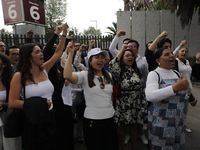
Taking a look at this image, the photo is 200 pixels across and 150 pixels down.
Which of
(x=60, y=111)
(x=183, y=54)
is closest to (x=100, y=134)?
(x=60, y=111)

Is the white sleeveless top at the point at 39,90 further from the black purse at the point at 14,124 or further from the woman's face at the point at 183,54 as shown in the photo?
the woman's face at the point at 183,54

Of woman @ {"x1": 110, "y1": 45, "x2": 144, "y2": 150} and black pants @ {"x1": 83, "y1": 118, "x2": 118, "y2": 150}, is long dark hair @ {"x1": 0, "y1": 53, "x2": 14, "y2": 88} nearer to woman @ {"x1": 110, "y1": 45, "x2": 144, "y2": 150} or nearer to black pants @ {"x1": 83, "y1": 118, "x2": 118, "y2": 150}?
black pants @ {"x1": 83, "y1": 118, "x2": 118, "y2": 150}

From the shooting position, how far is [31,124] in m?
1.83

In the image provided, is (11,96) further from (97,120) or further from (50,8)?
(50,8)

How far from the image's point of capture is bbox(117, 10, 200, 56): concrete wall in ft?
31.2

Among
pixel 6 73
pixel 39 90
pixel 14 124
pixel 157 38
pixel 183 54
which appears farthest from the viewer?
pixel 183 54

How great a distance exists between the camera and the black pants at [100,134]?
2.15 metres

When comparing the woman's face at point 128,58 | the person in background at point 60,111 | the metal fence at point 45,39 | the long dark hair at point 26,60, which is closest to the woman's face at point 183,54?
the woman's face at point 128,58

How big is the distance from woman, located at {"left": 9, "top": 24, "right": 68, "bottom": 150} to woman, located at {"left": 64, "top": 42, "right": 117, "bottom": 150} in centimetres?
35

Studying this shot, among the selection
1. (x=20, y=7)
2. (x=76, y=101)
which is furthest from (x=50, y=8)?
(x=76, y=101)

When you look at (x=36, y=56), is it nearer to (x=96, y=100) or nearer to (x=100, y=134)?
(x=96, y=100)

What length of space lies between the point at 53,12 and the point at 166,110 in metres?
30.7

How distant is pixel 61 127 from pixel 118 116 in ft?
2.98

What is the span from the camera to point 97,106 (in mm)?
2145
